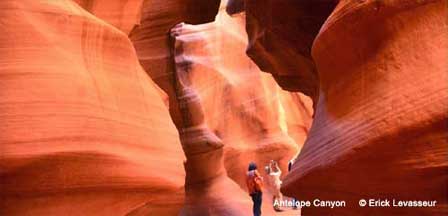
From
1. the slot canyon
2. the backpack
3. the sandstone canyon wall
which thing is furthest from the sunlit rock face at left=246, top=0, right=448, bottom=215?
the backpack

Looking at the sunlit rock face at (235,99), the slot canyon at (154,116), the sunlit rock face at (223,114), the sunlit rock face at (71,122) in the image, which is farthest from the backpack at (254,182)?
the sunlit rock face at (235,99)

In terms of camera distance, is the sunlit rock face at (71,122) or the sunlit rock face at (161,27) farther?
the sunlit rock face at (161,27)

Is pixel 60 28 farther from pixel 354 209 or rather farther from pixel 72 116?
pixel 354 209

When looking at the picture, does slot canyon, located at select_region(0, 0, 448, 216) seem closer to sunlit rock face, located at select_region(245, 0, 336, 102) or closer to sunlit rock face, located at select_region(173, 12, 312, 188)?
sunlit rock face, located at select_region(245, 0, 336, 102)

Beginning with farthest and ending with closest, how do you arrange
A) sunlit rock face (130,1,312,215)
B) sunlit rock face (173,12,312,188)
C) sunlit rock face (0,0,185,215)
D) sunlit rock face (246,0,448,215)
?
sunlit rock face (173,12,312,188) < sunlit rock face (130,1,312,215) < sunlit rock face (0,0,185,215) < sunlit rock face (246,0,448,215)

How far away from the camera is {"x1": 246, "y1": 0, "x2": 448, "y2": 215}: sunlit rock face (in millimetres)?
2117

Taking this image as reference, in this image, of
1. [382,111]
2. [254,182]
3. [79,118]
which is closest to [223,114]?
[254,182]

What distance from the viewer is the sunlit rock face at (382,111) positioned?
212 centimetres

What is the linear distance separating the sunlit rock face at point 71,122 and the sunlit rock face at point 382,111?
38.5 inches

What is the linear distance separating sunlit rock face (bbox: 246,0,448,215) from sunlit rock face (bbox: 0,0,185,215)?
977mm

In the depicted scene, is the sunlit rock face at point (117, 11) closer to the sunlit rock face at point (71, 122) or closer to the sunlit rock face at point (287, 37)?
the sunlit rock face at point (71, 122)

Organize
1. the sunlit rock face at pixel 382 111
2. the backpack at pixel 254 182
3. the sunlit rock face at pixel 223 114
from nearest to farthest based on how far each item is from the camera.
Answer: the sunlit rock face at pixel 382 111
the backpack at pixel 254 182
the sunlit rock face at pixel 223 114

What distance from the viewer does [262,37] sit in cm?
598

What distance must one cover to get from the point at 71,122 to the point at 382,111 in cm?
157
